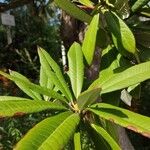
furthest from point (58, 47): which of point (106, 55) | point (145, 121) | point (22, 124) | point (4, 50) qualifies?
point (145, 121)

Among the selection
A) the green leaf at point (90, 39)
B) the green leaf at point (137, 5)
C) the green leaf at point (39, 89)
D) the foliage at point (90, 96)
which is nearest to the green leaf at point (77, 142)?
the foliage at point (90, 96)

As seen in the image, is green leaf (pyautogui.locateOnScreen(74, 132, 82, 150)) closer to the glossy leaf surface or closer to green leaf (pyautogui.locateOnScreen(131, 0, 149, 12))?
the glossy leaf surface

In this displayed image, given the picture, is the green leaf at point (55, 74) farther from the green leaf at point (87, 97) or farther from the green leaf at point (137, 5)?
the green leaf at point (137, 5)

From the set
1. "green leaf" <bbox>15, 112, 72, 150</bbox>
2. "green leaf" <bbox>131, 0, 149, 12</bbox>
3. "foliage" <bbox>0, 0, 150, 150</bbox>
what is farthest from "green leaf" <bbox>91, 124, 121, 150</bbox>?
"green leaf" <bbox>131, 0, 149, 12</bbox>

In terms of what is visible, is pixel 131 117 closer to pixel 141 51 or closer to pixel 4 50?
pixel 141 51

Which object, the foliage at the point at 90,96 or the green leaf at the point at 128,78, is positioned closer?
the foliage at the point at 90,96

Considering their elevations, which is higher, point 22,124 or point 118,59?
point 118,59

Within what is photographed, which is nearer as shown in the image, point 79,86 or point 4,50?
point 79,86
